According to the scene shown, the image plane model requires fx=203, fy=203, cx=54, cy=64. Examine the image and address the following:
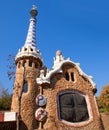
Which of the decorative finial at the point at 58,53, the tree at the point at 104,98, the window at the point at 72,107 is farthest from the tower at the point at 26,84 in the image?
the tree at the point at 104,98

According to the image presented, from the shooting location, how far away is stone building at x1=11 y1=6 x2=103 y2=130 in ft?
47.3

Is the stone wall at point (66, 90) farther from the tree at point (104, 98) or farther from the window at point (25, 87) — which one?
the tree at point (104, 98)

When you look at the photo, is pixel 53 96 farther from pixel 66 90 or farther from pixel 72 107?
pixel 72 107

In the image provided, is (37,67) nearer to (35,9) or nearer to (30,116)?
(30,116)

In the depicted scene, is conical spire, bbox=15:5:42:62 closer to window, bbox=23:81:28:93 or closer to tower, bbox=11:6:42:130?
tower, bbox=11:6:42:130

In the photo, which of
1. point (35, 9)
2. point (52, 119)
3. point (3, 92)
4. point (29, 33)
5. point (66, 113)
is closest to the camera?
point (52, 119)

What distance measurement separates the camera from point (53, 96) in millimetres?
15648

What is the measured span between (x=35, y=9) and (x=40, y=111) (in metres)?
13.9

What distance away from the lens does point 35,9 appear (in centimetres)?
2414

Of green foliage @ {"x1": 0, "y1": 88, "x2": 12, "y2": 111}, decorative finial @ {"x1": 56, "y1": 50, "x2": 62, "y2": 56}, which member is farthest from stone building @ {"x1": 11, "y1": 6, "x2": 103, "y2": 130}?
green foliage @ {"x1": 0, "y1": 88, "x2": 12, "y2": 111}

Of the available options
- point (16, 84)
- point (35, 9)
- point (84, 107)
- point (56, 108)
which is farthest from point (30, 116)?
point (35, 9)

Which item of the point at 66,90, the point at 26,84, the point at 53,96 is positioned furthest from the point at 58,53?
the point at 53,96

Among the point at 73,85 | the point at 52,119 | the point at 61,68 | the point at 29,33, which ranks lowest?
the point at 52,119

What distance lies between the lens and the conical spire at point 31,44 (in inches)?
692
